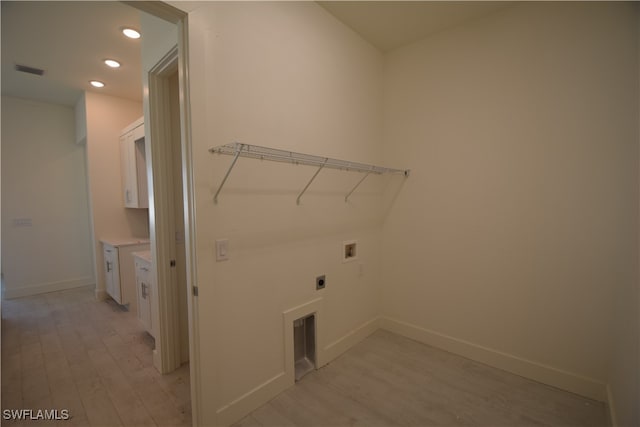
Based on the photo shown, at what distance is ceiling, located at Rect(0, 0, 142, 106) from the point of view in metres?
2.00

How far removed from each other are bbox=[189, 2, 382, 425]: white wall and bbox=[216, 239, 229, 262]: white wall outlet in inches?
1.2

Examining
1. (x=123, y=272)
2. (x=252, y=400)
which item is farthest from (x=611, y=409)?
(x=123, y=272)

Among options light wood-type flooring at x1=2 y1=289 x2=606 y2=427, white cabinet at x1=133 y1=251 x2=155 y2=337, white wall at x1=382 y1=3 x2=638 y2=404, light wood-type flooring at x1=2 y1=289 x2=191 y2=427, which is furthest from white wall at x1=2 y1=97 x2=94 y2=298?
white wall at x1=382 y1=3 x2=638 y2=404

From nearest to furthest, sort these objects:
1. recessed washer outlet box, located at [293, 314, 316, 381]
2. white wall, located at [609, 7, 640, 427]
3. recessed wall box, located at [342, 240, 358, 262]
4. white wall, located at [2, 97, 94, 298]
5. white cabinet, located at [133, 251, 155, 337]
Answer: white wall, located at [609, 7, 640, 427] → recessed washer outlet box, located at [293, 314, 316, 381] → recessed wall box, located at [342, 240, 358, 262] → white cabinet, located at [133, 251, 155, 337] → white wall, located at [2, 97, 94, 298]

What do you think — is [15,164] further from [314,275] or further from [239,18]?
[314,275]

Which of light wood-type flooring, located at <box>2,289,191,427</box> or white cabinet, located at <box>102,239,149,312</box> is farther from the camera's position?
white cabinet, located at <box>102,239,149,312</box>

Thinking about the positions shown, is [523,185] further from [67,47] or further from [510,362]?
[67,47]

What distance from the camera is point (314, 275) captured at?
2092mm

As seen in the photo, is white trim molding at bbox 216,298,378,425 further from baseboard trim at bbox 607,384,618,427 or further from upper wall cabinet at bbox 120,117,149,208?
upper wall cabinet at bbox 120,117,149,208

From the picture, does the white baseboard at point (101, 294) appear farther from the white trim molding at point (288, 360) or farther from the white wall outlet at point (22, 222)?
the white trim molding at point (288, 360)

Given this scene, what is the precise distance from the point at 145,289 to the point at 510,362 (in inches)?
120

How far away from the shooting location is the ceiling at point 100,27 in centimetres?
200

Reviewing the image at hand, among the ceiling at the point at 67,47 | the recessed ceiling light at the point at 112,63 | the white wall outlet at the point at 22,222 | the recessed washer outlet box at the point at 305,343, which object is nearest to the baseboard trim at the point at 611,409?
the recessed washer outlet box at the point at 305,343

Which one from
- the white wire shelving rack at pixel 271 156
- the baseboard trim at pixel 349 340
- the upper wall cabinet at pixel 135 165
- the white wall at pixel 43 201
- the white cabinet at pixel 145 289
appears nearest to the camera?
the white wire shelving rack at pixel 271 156
